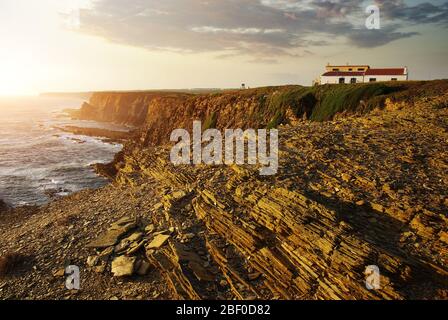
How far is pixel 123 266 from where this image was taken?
14.6 m

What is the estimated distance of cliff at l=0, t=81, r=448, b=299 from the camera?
11.9m

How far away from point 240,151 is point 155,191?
724 centimetres

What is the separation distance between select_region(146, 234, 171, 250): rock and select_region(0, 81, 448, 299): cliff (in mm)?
60

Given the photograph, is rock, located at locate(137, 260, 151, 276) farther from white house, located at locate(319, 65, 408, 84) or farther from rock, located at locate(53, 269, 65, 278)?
white house, located at locate(319, 65, 408, 84)

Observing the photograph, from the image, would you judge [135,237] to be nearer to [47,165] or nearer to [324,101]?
[324,101]

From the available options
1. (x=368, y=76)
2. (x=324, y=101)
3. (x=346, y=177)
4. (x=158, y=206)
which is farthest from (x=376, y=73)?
A: (x=158, y=206)

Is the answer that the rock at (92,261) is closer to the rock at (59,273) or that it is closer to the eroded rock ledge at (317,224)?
the rock at (59,273)

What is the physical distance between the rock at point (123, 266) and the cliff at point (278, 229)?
0.06 metres

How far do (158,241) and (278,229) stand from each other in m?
6.05

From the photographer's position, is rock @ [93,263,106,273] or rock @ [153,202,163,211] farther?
rock @ [153,202,163,211]

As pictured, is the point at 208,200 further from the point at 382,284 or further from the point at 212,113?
the point at 212,113

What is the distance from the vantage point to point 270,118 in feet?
143

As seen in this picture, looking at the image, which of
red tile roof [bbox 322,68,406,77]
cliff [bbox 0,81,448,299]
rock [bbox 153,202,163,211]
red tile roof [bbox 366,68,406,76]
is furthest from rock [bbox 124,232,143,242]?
red tile roof [bbox 366,68,406,76]

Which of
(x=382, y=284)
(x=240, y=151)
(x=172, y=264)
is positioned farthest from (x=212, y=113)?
(x=382, y=284)
